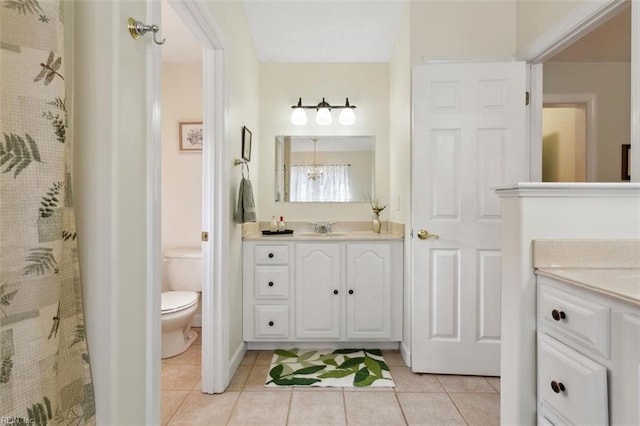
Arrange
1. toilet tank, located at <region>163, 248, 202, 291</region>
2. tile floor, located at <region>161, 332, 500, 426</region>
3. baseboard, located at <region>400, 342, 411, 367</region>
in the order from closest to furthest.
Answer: tile floor, located at <region>161, 332, 500, 426</region>
baseboard, located at <region>400, 342, 411, 367</region>
toilet tank, located at <region>163, 248, 202, 291</region>

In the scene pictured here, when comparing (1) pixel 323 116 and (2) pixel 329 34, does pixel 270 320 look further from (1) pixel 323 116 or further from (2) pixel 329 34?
(2) pixel 329 34

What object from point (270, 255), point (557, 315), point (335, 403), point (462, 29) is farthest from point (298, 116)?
point (557, 315)

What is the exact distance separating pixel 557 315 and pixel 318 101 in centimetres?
265

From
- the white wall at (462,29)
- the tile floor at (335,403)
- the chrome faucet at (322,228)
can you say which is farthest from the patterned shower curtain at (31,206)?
the chrome faucet at (322,228)

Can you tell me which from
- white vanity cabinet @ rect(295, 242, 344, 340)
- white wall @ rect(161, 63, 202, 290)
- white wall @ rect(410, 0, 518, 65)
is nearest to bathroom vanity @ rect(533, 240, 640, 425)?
white vanity cabinet @ rect(295, 242, 344, 340)

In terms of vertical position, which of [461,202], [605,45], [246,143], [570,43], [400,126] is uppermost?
[605,45]

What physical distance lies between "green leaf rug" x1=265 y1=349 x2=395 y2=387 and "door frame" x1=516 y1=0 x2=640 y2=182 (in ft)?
5.41

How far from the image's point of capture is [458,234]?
229cm

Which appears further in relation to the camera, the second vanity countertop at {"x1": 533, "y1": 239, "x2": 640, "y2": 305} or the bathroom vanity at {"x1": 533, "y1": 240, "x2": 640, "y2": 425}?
the second vanity countertop at {"x1": 533, "y1": 239, "x2": 640, "y2": 305}

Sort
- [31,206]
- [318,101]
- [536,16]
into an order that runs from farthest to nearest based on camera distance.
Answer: [318,101], [536,16], [31,206]

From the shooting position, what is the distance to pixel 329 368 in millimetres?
2363

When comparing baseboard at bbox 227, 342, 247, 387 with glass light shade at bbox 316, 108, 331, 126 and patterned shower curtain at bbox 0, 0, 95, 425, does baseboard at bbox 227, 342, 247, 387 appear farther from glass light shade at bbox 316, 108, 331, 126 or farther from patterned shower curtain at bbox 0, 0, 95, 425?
glass light shade at bbox 316, 108, 331, 126

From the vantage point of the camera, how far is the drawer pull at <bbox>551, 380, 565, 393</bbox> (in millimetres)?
1054

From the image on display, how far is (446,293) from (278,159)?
184cm
